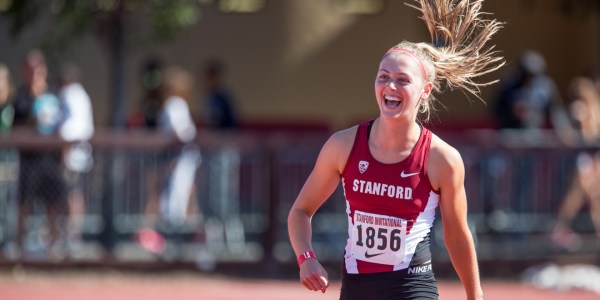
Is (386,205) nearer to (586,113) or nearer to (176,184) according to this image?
(176,184)

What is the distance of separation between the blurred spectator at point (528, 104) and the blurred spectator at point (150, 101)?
3.95m

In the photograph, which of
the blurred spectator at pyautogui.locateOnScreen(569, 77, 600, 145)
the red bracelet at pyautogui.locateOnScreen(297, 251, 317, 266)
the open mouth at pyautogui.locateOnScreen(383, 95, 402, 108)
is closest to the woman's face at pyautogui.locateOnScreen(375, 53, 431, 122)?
the open mouth at pyautogui.locateOnScreen(383, 95, 402, 108)

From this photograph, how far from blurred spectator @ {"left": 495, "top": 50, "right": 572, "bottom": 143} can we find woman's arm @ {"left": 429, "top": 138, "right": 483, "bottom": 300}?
859cm

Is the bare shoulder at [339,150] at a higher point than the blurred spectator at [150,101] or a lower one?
lower

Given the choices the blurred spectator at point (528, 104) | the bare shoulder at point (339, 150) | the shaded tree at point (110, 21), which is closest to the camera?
the bare shoulder at point (339, 150)

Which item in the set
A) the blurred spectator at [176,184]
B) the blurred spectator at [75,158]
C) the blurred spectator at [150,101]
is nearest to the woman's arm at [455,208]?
the blurred spectator at [176,184]

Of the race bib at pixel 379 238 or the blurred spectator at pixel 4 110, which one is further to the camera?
the blurred spectator at pixel 4 110

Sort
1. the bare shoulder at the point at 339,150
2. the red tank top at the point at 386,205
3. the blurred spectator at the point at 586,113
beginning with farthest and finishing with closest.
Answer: the blurred spectator at the point at 586,113 < the bare shoulder at the point at 339,150 < the red tank top at the point at 386,205

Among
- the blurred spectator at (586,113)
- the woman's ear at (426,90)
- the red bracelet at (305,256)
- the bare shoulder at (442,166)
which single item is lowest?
the red bracelet at (305,256)

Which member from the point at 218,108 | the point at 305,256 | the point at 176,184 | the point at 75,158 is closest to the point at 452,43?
the point at 305,256

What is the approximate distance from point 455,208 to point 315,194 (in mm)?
647

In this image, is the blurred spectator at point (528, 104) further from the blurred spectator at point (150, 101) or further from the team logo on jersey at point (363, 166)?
the team logo on jersey at point (363, 166)

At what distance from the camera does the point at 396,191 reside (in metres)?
5.59

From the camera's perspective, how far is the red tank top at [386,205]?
5.60 m
